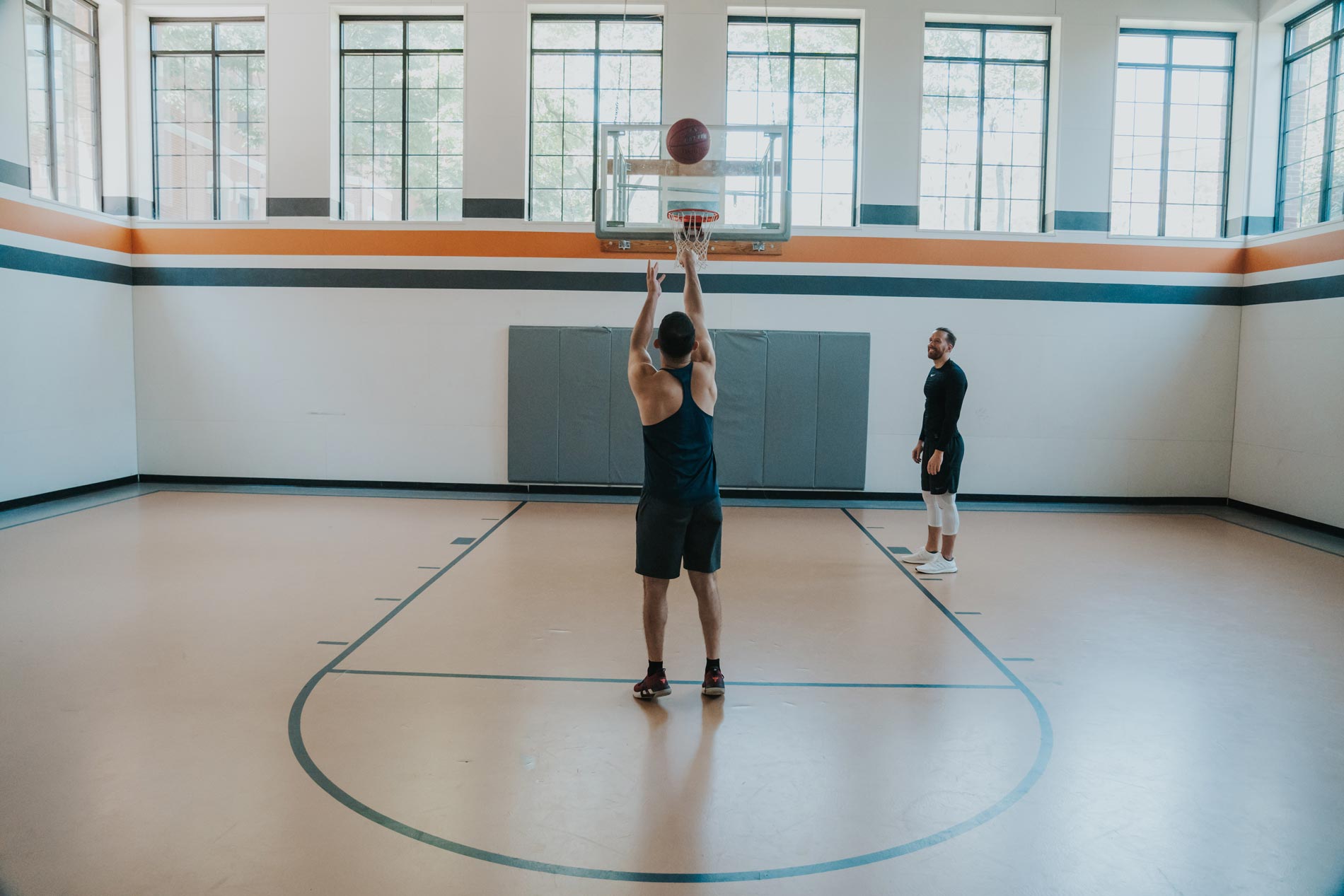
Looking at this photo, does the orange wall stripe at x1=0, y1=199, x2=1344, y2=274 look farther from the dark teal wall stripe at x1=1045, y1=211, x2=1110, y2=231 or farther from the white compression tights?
the white compression tights

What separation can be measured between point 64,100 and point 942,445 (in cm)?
912

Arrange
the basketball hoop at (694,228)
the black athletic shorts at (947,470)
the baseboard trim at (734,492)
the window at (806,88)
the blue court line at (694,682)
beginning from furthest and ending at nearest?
the baseboard trim at (734,492) → the window at (806,88) → the basketball hoop at (694,228) → the black athletic shorts at (947,470) → the blue court line at (694,682)

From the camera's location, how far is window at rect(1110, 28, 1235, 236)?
891cm

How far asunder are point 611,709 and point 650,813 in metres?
0.85

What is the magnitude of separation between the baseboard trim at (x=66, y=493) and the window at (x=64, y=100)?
112 inches

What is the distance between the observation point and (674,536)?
135 inches

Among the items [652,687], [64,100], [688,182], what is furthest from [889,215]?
[64,100]

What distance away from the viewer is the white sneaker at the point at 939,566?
5.88 metres

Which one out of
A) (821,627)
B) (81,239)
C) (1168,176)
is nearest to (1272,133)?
(1168,176)

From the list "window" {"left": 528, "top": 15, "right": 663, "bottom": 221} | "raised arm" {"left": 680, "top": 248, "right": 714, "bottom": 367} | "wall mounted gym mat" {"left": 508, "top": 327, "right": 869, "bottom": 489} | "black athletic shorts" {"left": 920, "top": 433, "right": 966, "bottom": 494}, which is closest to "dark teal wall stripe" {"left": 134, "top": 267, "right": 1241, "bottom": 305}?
"wall mounted gym mat" {"left": 508, "top": 327, "right": 869, "bottom": 489}

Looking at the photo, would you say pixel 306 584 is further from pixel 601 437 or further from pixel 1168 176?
pixel 1168 176

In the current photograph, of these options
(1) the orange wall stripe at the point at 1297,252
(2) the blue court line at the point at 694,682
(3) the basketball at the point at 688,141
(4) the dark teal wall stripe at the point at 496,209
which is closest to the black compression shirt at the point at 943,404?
(2) the blue court line at the point at 694,682

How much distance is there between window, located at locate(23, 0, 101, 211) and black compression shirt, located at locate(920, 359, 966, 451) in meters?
8.40

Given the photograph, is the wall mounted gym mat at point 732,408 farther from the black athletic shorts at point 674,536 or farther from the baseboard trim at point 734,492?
the black athletic shorts at point 674,536
